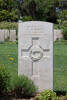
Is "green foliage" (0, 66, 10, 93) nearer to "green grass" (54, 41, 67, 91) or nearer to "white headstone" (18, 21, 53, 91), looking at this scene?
"white headstone" (18, 21, 53, 91)

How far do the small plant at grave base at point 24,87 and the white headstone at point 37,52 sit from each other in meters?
0.28

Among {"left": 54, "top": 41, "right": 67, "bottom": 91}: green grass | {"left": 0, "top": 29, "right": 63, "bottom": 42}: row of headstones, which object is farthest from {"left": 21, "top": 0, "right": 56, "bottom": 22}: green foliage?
{"left": 54, "top": 41, "right": 67, "bottom": 91}: green grass

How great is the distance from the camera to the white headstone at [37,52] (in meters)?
5.96

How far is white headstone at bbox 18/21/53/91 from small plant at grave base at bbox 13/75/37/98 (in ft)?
0.92

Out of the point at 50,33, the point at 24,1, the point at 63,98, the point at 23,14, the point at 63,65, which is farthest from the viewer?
the point at 23,14

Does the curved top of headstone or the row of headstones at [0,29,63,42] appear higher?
the curved top of headstone

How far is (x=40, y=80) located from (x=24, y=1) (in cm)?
4184

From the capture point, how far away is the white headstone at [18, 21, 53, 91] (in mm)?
5961

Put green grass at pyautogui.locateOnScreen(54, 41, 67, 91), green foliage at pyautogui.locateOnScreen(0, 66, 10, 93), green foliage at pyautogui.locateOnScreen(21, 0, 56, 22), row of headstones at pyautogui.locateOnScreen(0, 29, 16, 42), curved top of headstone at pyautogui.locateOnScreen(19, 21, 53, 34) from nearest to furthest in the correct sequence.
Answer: green foliage at pyautogui.locateOnScreen(0, 66, 10, 93) → curved top of headstone at pyautogui.locateOnScreen(19, 21, 53, 34) → green grass at pyautogui.locateOnScreen(54, 41, 67, 91) → row of headstones at pyautogui.locateOnScreen(0, 29, 16, 42) → green foliage at pyautogui.locateOnScreen(21, 0, 56, 22)

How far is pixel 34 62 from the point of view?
239 inches

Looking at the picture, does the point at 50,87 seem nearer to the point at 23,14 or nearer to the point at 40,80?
the point at 40,80

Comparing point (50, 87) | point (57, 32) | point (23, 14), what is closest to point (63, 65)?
point (50, 87)

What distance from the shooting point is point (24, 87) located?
19.0 ft

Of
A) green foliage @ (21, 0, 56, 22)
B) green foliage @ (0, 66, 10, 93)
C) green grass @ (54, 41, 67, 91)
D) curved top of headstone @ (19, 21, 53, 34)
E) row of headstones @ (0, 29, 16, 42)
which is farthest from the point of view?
green foliage @ (21, 0, 56, 22)
